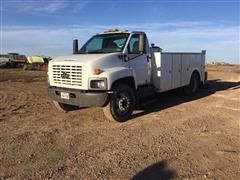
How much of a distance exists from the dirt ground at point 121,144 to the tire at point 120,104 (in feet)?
0.69

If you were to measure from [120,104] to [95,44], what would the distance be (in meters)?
2.21

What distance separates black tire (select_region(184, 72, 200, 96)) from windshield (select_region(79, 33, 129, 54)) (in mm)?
4753


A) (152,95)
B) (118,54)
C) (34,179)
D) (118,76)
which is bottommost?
(34,179)

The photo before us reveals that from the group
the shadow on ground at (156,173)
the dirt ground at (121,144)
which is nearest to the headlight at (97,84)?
the dirt ground at (121,144)

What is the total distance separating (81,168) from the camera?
205 inches

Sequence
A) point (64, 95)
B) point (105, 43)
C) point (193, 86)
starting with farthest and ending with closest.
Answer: point (193, 86) → point (105, 43) → point (64, 95)

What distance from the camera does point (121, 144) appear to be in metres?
6.50

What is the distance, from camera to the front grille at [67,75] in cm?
806

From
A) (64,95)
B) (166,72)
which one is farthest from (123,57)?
(166,72)

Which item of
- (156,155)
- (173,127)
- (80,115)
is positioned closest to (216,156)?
(156,155)

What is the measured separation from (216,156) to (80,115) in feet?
14.7

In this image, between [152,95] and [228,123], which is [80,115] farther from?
[228,123]

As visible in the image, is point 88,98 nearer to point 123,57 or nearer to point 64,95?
point 64,95

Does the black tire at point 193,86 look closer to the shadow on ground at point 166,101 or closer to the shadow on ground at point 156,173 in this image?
the shadow on ground at point 166,101
